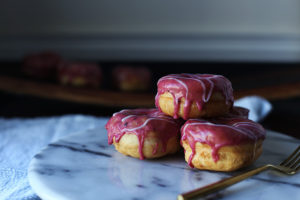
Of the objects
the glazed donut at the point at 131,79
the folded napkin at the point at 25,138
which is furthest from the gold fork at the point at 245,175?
the glazed donut at the point at 131,79

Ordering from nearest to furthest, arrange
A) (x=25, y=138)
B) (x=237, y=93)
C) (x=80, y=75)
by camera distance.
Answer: (x=25, y=138)
(x=237, y=93)
(x=80, y=75)

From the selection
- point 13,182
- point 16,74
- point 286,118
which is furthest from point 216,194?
point 16,74

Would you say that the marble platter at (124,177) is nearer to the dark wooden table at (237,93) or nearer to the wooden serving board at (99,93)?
the dark wooden table at (237,93)

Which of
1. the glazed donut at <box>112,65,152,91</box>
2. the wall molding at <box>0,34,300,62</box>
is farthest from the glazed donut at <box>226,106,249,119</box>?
the wall molding at <box>0,34,300,62</box>

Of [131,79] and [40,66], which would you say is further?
[40,66]

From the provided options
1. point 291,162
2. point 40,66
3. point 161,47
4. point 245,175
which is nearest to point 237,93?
point 291,162

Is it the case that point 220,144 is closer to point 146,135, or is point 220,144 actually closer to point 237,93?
point 146,135
